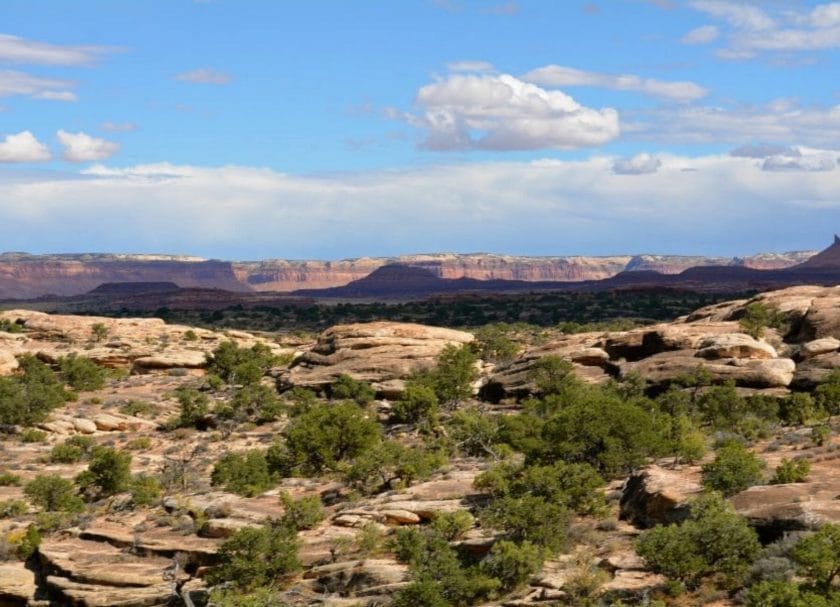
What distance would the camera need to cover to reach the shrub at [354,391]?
48125 mm

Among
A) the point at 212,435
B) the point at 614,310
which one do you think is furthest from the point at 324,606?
the point at 614,310

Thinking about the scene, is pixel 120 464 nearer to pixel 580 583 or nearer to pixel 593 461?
pixel 593 461

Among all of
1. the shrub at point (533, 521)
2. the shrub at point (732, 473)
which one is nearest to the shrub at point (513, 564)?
the shrub at point (533, 521)

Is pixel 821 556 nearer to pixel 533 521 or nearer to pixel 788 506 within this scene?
pixel 788 506

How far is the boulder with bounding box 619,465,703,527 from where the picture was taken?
915 inches

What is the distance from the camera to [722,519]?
20.5 metres

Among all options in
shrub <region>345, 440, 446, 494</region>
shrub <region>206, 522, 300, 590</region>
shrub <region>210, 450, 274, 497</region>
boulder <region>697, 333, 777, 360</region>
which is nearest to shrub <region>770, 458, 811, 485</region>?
shrub <region>345, 440, 446, 494</region>

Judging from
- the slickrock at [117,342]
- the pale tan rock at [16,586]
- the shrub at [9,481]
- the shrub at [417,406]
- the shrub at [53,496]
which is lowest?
the pale tan rock at [16,586]

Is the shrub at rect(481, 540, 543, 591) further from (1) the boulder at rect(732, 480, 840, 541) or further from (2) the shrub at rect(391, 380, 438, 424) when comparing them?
(2) the shrub at rect(391, 380, 438, 424)

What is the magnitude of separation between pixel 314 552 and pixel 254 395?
2574 centimetres

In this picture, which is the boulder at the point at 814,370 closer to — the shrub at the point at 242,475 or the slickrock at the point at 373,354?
the slickrock at the point at 373,354

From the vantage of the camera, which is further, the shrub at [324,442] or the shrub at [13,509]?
the shrub at [324,442]

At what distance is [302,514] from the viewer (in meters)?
27.3

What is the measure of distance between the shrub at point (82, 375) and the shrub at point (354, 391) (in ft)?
49.1
